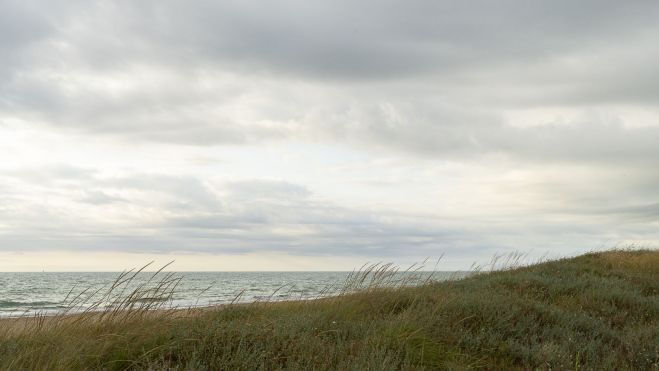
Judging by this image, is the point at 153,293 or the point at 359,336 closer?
the point at 359,336

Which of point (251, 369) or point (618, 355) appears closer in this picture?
point (251, 369)

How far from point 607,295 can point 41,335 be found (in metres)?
10.7

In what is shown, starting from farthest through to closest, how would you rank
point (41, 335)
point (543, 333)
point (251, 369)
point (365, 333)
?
point (543, 333), point (365, 333), point (41, 335), point (251, 369)

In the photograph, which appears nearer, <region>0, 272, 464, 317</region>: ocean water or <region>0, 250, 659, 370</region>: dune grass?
<region>0, 250, 659, 370</region>: dune grass

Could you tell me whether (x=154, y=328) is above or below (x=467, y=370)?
above

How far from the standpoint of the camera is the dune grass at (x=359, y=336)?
5.81m

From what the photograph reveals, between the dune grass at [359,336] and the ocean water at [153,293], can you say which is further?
the ocean water at [153,293]

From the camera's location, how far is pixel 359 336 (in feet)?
22.9

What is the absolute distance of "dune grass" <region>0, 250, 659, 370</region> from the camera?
5812 millimetres

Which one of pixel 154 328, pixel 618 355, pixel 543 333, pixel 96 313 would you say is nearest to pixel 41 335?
pixel 96 313

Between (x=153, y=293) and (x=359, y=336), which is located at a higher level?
(x=153, y=293)

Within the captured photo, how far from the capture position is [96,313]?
726 centimetres

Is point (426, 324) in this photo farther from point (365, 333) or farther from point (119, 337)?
point (119, 337)

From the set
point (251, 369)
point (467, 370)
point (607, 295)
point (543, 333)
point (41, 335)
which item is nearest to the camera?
point (251, 369)
